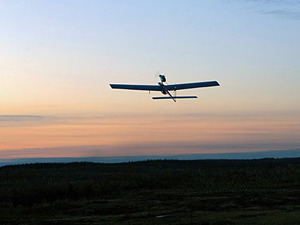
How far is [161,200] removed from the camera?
40.6 metres

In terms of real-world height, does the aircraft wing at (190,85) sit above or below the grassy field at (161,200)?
above

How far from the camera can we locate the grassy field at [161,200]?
3123 cm

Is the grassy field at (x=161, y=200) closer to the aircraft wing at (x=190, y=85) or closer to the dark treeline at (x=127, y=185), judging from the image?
the dark treeline at (x=127, y=185)

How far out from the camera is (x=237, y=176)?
57.3m

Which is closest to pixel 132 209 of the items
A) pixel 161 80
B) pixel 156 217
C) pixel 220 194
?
pixel 156 217

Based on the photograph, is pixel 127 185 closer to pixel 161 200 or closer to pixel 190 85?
pixel 161 200

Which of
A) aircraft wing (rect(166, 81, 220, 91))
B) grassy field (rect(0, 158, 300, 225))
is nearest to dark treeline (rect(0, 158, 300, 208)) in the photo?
grassy field (rect(0, 158, 300, 225))

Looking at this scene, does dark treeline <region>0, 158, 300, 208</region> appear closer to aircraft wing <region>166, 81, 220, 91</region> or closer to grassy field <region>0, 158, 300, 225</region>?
grassy field <region>0, 158, 300, 225</region>

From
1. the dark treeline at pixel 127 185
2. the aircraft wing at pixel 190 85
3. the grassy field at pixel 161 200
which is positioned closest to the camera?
the grassy field at pixel 161 200

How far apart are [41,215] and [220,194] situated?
15.2 m

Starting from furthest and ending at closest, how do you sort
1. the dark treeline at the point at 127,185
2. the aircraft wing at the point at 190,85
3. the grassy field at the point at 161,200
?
the aircraft wing at the point at 190,85 < the dark treeline at the point at 127,185 < the grassy field at the point at 161,200

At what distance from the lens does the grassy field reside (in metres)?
31.2

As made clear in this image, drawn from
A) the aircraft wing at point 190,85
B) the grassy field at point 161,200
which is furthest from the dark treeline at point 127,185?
the aircraft wing at point 190,85

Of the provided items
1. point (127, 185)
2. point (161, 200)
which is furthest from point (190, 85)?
point (161, 200)
